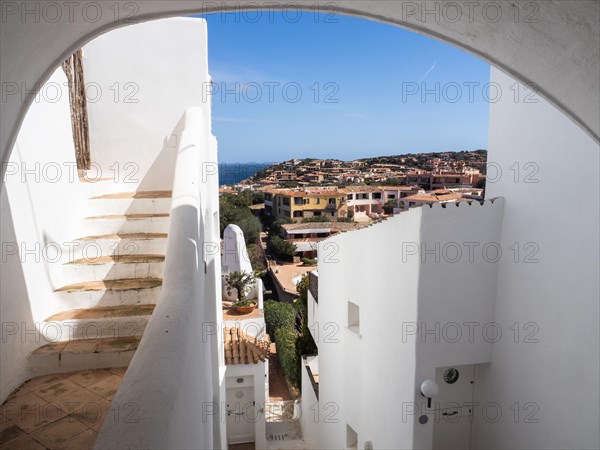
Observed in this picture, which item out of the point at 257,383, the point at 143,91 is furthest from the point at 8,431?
the point at 257,383

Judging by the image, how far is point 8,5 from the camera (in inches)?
40.1

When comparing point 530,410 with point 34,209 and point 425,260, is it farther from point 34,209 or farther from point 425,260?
point 34,209

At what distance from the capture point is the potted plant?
12391 mm

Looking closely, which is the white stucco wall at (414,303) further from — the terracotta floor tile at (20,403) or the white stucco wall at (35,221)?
the terracotta floor tile at (20,403)

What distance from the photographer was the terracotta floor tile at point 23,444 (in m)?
1.82

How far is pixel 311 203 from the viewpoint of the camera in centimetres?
3681

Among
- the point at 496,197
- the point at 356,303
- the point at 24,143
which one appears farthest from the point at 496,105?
the point at 24,143

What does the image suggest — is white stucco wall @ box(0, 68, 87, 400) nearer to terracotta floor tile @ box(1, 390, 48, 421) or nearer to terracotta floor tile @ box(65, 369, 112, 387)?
terracotta floor tile @ box(1, 390, 48, 421)

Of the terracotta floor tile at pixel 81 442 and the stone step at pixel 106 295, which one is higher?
the stone step at pixel 106 295

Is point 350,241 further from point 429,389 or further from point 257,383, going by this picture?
point 257,383

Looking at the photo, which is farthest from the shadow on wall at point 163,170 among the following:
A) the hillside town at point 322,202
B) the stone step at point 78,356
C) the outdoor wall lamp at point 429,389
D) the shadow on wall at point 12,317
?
the hillside town at point 322,202

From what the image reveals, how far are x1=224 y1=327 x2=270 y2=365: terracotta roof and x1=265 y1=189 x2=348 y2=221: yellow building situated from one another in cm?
2675

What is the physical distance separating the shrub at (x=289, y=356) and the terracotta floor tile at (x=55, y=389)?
10.3 meters

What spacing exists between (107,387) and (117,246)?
151cm
